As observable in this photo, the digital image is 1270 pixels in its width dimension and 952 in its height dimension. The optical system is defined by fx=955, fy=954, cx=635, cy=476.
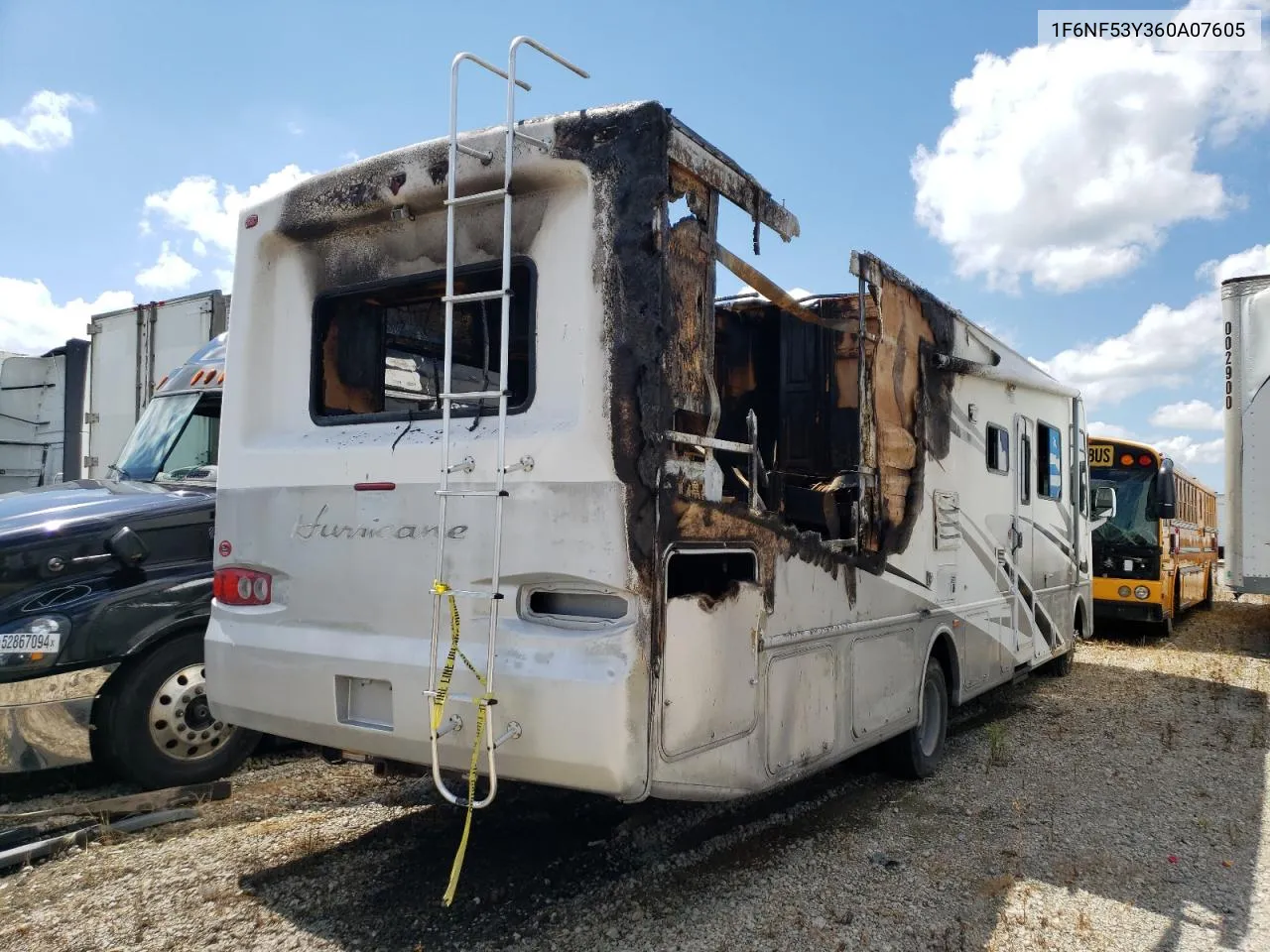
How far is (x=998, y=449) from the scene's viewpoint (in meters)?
7.05

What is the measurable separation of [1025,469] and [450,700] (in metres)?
5.63

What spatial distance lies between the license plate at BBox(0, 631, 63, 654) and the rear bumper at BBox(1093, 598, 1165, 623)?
39.3 feet

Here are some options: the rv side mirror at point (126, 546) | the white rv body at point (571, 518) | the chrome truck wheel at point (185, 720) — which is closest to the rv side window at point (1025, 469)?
the white rv body at point (571, 518)

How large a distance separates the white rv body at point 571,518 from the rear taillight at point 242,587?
0.19 feet

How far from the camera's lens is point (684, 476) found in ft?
11.9

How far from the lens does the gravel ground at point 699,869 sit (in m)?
3.72

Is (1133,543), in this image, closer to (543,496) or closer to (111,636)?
(543,496)

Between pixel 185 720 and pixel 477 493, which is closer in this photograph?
pixel 477 493

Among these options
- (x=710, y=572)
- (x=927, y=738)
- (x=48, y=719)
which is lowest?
(x=927, y=738)

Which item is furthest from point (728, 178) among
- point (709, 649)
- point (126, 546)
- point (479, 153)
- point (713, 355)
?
point (126, 546)

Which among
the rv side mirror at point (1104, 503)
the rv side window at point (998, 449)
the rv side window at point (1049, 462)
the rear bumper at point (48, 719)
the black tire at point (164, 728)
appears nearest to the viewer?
the rear bumper at point (48, 719)

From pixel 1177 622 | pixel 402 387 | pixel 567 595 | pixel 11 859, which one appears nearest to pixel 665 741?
pixel 567 595

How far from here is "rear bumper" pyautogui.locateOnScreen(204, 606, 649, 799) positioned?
334 centimetres

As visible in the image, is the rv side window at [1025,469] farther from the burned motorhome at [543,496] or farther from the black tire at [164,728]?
the black tire at [164,728]
